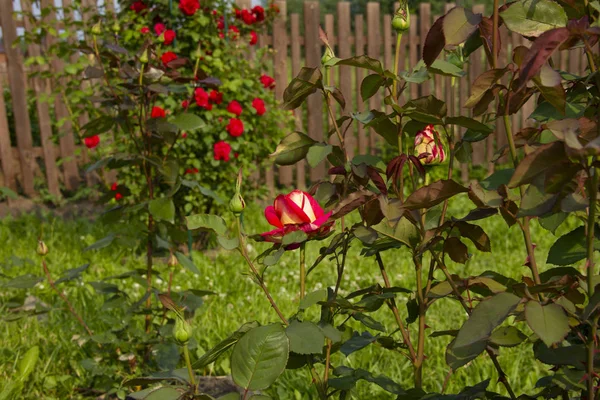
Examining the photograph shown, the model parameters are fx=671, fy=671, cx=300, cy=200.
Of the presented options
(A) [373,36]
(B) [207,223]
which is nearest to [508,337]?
(B) [207,223]

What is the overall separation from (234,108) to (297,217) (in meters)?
2.77

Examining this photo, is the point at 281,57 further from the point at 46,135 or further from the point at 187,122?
the point at 187,122

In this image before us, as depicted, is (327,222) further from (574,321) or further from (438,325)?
(438,325)

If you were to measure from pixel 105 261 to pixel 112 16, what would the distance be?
134 cm

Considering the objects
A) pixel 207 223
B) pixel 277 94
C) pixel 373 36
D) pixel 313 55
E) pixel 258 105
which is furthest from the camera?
pixel 373 36

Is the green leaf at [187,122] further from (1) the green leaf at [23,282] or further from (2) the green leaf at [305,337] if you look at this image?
(2) the green leaf at [305,337]

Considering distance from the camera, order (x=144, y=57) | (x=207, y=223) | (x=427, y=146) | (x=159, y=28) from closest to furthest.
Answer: (x=207, y=223), (x=427, y=146), (x=144, y=57), (x=159, y=28)

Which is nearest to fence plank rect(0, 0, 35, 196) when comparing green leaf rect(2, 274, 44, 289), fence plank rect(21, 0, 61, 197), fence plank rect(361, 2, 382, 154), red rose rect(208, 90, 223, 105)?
fence plank rect(21, 0, 61, 197)

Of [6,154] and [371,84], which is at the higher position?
[371,84]

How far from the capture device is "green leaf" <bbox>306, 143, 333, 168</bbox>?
0.95m

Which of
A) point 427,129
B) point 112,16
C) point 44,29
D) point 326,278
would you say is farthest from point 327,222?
point 44,29

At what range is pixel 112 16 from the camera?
3.67 meters

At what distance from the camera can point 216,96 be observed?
138 inches

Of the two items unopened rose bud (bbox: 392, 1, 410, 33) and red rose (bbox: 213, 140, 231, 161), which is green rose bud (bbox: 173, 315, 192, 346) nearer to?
unopened rose bud (bbox: 392, 1, 410, 33)
